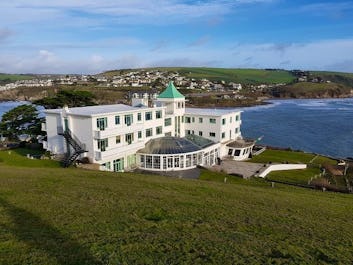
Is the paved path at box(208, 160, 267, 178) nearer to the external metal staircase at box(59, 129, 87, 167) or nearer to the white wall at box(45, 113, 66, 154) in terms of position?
the external metal staircase at box(59, 129, 87, 167)

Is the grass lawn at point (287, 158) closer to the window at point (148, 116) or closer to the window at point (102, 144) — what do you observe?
the window at point (148, 116)

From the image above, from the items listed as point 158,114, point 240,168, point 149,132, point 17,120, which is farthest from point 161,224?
point 17,120

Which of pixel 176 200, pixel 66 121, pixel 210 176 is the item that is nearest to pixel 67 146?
pixel 66 121

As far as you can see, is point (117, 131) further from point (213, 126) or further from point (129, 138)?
point (213, 126)

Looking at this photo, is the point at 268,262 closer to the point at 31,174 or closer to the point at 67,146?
the point at 31,174

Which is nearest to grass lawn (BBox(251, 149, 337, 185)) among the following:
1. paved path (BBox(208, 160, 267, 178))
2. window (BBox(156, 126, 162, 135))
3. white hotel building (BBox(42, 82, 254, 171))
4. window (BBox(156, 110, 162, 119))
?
paved path (BBox(208, 160, 267, 178))

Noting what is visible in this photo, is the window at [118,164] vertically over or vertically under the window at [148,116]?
under

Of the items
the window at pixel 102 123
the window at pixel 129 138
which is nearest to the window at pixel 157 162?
the window at pixel 129 138
